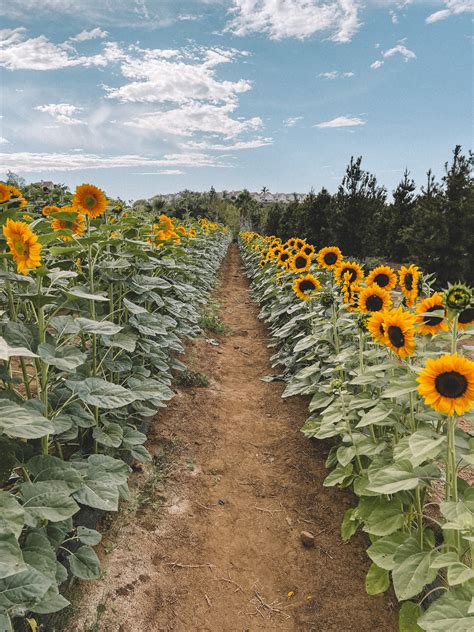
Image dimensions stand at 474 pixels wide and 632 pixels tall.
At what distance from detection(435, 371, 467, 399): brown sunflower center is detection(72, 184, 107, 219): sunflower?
2.03 metres

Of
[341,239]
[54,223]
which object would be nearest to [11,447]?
[54,223]

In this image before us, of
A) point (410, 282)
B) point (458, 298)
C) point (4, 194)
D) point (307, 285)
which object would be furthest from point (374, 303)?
point (4, 194)

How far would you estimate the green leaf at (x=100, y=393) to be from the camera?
1984 mm

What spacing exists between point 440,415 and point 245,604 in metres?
1.36

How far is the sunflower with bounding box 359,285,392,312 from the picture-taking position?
266 cm

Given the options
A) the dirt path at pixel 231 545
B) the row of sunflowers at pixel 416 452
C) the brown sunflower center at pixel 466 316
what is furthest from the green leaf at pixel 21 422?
the brown sunflower center at pixel 466 316

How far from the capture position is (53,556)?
4.91ft

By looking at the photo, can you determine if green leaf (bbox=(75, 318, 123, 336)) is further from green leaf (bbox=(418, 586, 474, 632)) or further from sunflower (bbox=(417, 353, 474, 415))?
green leaf (bbox=(418, 586, 474, 632))

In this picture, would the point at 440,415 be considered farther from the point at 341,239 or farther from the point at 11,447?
the point at 341,239

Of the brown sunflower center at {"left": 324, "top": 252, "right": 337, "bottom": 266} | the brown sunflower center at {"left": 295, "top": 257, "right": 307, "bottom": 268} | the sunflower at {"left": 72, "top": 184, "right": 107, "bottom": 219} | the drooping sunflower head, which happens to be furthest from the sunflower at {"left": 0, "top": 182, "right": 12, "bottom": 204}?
the brown sunflower center at {"left": 295, "top": 257, "right": 307, "bottom": 268}

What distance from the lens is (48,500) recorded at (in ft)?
5.15

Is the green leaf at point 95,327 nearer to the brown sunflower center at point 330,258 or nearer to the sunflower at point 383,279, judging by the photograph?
the sunflower at point 383,279

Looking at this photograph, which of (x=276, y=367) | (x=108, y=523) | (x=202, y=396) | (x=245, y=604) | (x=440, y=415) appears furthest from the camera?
(x=276, y=367)

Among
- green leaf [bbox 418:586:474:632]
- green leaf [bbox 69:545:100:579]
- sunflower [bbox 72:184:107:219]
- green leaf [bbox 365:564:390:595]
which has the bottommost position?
green leaf [bbox 365:564:390:595]
